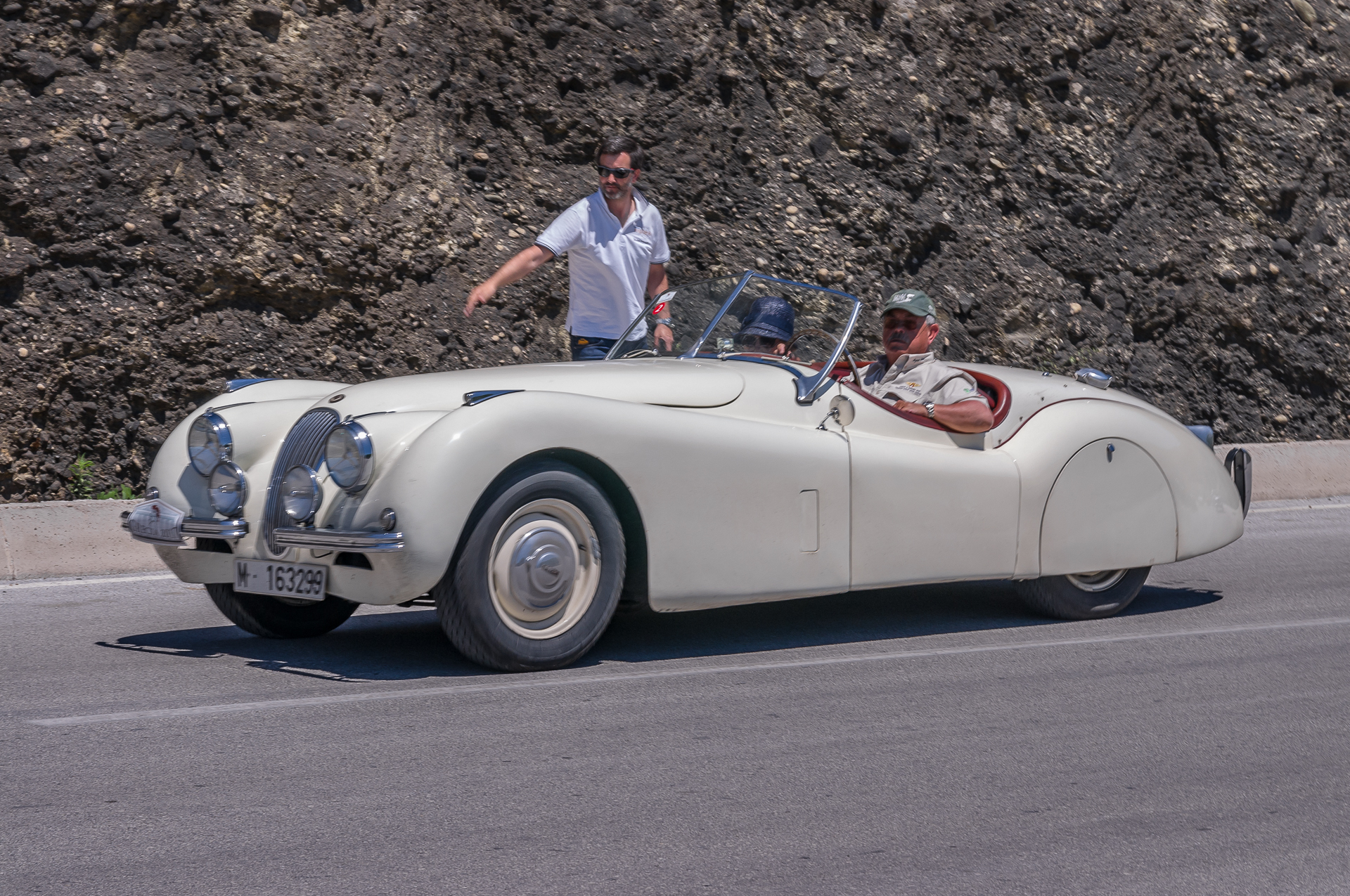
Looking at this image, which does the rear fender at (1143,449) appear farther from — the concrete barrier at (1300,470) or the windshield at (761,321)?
the concrete barrier at (1300,470)

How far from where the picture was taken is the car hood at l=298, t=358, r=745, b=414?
489 cm

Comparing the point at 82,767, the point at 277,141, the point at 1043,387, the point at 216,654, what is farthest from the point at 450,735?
the point at 277,141

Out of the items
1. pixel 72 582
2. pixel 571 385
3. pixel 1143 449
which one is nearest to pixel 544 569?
pixel 571 385

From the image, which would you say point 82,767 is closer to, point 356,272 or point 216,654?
point 216,654

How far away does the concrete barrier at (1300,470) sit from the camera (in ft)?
37.0

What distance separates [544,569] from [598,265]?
2.82 meters

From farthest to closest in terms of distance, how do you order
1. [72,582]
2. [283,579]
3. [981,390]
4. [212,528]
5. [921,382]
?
[72,582], [981,390], [921,382], [212,528], [283,579]

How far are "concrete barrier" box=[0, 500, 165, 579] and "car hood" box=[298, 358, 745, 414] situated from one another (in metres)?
2.73

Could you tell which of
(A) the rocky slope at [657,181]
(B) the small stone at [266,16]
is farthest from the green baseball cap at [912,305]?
(B) the small stone at [266,16]

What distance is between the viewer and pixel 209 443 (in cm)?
514

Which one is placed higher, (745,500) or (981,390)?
(981,390)

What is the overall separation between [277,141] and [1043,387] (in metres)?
7.05

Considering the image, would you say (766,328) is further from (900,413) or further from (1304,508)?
(1304,508)

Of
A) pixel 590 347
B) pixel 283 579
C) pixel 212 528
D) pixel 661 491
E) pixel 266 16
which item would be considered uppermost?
pixel 266 16
